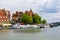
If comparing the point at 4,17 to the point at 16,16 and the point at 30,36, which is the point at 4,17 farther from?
the point at 30,36

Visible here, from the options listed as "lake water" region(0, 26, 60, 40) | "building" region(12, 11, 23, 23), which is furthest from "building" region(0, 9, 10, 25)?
"lake water" region(0, 26, 60, 40)

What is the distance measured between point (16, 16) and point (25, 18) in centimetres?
3116

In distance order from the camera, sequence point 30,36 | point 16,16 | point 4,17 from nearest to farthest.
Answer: point 30,36 < point 4,17 < point 16,16

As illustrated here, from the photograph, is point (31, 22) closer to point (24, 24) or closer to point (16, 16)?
point (24, 24)

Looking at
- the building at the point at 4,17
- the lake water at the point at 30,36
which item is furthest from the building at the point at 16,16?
the lake water at the point at 30,36

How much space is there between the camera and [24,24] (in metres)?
114

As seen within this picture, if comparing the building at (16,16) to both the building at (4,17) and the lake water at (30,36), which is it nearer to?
the building at (4,17)

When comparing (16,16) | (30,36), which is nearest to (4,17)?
(16,16)

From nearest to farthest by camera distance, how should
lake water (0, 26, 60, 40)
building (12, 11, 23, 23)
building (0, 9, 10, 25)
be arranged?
1. lake water (0, 26, 60, 40)
2. building (0, 9, 10, 25)
3. building (12, 11, 23, 23)

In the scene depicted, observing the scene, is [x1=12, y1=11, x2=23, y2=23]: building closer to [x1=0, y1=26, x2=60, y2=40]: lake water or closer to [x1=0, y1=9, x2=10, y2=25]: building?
[x1=0, y1=9, x2=10, y2=25]: building

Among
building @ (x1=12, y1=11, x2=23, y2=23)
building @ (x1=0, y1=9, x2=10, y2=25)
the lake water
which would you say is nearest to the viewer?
the lake water

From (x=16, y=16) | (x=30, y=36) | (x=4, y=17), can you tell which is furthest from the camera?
(x=16, y=16)

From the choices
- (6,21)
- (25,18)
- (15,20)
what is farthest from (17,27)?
(15,20)

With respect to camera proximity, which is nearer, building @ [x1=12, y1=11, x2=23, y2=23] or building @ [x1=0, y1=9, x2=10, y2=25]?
building @ [x1=0, y1=9, x2=10, y2=25]
